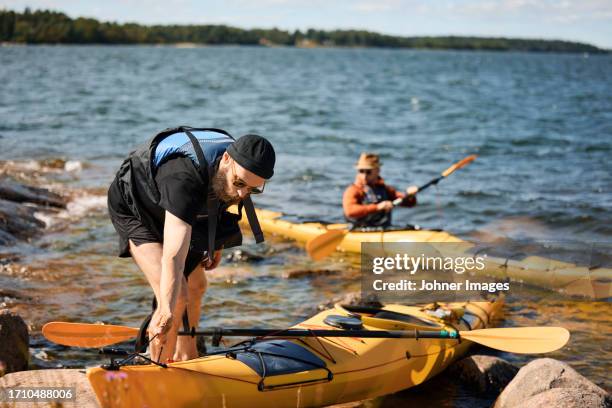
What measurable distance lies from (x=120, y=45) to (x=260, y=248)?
104 m

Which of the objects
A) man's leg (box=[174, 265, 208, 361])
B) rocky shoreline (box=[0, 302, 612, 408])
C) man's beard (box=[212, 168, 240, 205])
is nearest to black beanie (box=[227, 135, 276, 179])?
man's beard (box=[212, 168, 240, 205])

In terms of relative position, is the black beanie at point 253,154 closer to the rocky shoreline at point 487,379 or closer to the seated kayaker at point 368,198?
the rocky shoreline at point 487,379

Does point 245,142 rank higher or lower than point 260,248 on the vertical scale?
higher

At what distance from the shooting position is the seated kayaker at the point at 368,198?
27.3 feet

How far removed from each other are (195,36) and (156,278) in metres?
124

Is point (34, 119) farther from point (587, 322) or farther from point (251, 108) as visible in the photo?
point (587, 322)

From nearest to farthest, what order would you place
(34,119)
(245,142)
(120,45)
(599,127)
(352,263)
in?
(245,142) → (352,263) → (34,119) → (599,127) → (120,45)

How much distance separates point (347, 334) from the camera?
176 inches

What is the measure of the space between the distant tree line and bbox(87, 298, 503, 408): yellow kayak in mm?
86548

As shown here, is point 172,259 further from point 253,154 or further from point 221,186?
point 253,154

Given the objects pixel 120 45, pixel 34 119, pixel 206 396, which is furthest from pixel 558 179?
pixel 120 45

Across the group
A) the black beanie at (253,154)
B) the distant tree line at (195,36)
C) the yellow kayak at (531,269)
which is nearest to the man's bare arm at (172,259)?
the black beanie at (253,154)

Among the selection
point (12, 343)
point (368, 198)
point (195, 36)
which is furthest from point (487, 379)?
point (195, 36)

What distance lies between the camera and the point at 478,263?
7.73m
